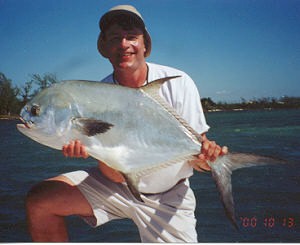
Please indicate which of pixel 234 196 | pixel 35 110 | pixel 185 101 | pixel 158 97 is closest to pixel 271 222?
pixel 234 196

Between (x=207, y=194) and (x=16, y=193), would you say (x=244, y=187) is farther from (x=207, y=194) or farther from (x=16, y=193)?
(x=16, y=193)

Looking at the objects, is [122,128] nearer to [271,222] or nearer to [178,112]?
[178,112]

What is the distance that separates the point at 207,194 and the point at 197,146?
9.03 feet

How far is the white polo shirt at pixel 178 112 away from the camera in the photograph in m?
2.02

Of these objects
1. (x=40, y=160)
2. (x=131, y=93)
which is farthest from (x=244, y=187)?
(x=40, y=160)

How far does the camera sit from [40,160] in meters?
6.46

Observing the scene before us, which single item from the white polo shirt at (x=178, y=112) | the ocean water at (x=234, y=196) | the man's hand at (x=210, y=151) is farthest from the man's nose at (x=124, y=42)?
the ocean water at (x=234, y=196)

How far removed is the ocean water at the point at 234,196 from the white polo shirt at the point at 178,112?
602mm

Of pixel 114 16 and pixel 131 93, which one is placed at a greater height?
pixel 114 16

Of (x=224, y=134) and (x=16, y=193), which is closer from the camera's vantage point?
(x=16, y=193)

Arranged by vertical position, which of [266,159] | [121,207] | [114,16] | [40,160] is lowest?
[40,160]

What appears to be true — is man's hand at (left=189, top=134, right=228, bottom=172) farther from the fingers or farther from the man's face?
the man's face

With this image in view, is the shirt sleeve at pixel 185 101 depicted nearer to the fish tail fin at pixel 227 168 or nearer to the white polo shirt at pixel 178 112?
the white polo shirt at pixel 178 112

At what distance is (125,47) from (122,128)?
0.56m
